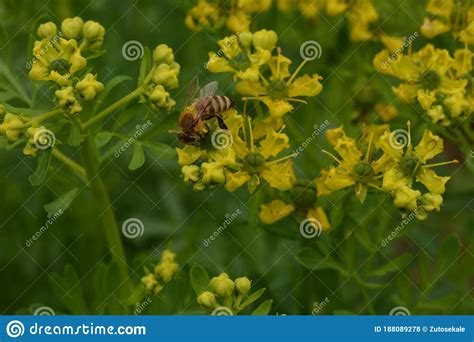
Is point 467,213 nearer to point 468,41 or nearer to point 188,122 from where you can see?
point 468,41

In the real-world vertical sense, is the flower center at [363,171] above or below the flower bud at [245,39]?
below

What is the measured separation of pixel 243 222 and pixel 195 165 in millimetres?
621

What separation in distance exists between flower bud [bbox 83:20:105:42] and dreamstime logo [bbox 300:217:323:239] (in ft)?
4.60

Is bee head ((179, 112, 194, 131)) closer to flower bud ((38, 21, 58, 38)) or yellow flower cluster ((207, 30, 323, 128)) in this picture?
yellow flower cluster ((207, 30, 323, 128))

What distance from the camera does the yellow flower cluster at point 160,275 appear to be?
4.76 meters

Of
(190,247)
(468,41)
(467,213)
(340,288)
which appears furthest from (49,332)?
(467,213)

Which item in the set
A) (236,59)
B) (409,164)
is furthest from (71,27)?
(409,164)

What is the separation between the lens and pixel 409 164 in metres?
4.49

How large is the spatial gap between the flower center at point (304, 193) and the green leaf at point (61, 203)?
3.64 ft

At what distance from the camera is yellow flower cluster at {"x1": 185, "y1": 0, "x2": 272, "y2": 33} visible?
5.28m

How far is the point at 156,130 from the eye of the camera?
4.69 metres

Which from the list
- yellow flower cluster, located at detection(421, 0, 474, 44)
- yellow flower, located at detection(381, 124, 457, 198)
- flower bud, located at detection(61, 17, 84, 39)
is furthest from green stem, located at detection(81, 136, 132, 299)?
yellow flower cluster, located at detection(421, 0, 474, 44)
